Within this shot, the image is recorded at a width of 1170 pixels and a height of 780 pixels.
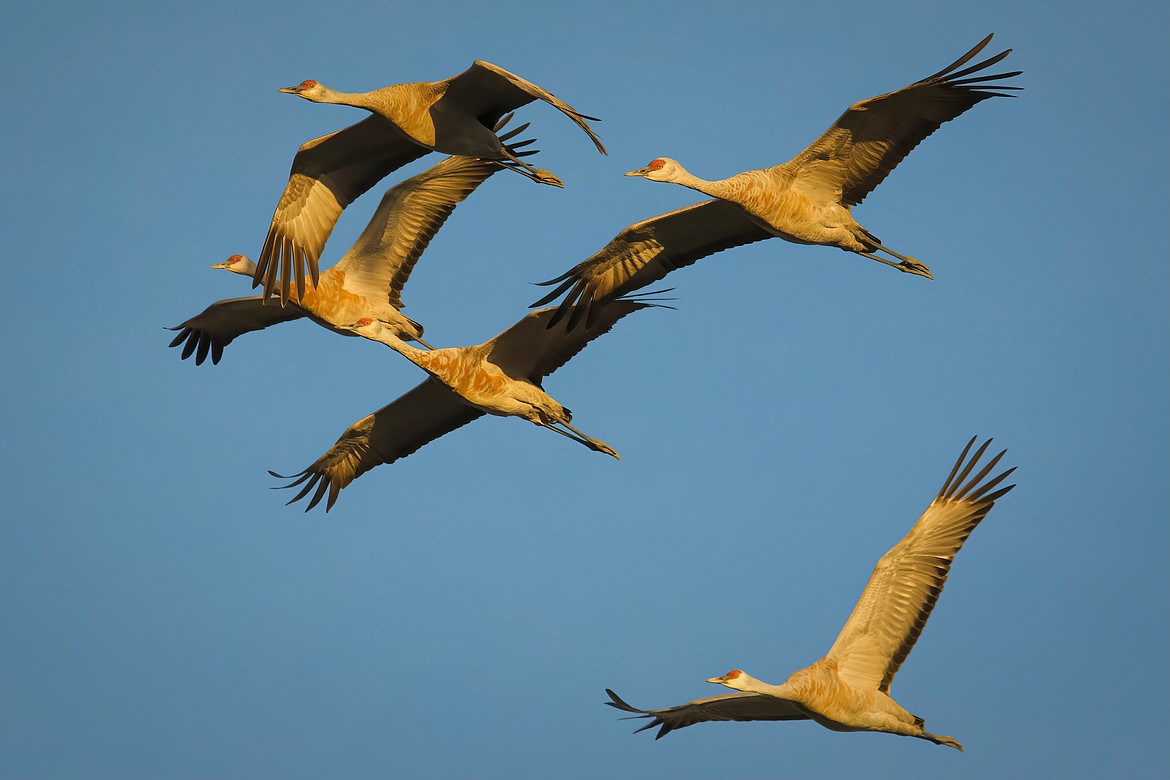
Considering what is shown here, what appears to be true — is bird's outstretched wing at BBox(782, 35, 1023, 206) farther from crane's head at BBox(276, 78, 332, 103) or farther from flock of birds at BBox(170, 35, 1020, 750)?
crane's head at BBox(276, 78, 332, 103)

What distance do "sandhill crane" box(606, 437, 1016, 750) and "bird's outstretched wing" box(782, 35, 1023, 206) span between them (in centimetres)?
356

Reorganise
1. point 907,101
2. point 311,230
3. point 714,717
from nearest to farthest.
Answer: point 907,101, point 714,717, point 311,230

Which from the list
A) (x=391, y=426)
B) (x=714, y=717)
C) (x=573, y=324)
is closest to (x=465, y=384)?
(x=573, y=324)

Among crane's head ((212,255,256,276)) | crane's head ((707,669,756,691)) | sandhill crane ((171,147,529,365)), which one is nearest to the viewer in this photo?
crane's head ((707,669,756,691))

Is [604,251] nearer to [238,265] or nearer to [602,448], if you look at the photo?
[602,448]

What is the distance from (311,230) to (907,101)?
6.81 meters

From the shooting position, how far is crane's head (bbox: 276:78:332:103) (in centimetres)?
1902

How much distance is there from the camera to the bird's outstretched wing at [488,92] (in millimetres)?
17328

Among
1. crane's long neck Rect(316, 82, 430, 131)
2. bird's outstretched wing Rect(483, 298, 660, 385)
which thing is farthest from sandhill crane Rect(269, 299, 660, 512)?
crane's long neck Rect(316, 82, 430, 131)

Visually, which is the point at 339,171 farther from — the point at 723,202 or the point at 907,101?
the point at 907,101

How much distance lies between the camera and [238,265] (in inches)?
896

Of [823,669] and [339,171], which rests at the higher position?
[339,171]

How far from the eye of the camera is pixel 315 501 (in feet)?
71.7

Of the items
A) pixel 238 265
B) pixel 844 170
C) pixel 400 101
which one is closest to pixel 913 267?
pixel 844 170
